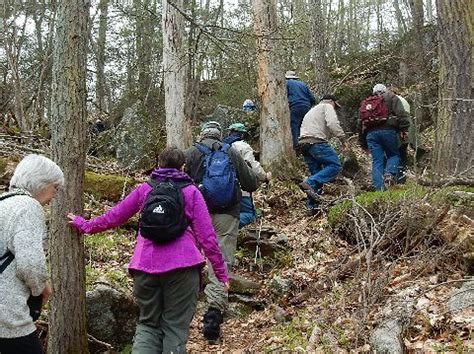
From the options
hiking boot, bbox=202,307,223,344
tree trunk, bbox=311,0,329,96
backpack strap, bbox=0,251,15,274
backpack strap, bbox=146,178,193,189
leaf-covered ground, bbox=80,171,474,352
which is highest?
tree trunk, bbox=311,0,329,96

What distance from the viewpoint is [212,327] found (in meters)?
5.70

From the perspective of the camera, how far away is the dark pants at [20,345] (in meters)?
3.37

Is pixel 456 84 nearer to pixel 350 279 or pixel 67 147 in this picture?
pixel 350 279

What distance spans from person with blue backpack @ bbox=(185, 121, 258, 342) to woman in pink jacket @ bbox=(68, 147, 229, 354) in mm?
1228

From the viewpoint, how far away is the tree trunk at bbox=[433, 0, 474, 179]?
7047mm

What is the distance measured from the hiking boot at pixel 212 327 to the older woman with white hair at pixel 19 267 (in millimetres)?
2455

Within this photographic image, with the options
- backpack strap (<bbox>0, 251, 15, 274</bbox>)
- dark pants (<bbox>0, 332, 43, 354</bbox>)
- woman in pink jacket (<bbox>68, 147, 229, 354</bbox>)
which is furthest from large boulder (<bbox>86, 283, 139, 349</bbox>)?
backpack strap (<bbox>0, 251, 15, 274</bbox>)

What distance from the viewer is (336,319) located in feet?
16.5

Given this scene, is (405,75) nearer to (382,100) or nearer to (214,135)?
(382,100)

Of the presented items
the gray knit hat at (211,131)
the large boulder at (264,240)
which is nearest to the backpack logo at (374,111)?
the large boulder at (264,240)

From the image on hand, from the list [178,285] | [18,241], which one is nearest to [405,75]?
[178,285]

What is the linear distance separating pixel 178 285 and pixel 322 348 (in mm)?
1324

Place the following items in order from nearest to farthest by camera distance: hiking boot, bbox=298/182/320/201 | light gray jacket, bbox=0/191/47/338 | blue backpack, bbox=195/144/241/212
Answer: light gray jacket, bbox=0/191/47/338
blue backpack, bbox=195/144/241/212
hiking boot, bbox=298/182/320/201

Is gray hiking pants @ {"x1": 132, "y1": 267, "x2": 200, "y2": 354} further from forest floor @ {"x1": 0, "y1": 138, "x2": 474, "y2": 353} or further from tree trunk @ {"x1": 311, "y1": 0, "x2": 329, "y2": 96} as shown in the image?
tree trunk @ {"x1": 311, "y1": 0, "x2": 329, "y2": 96}
